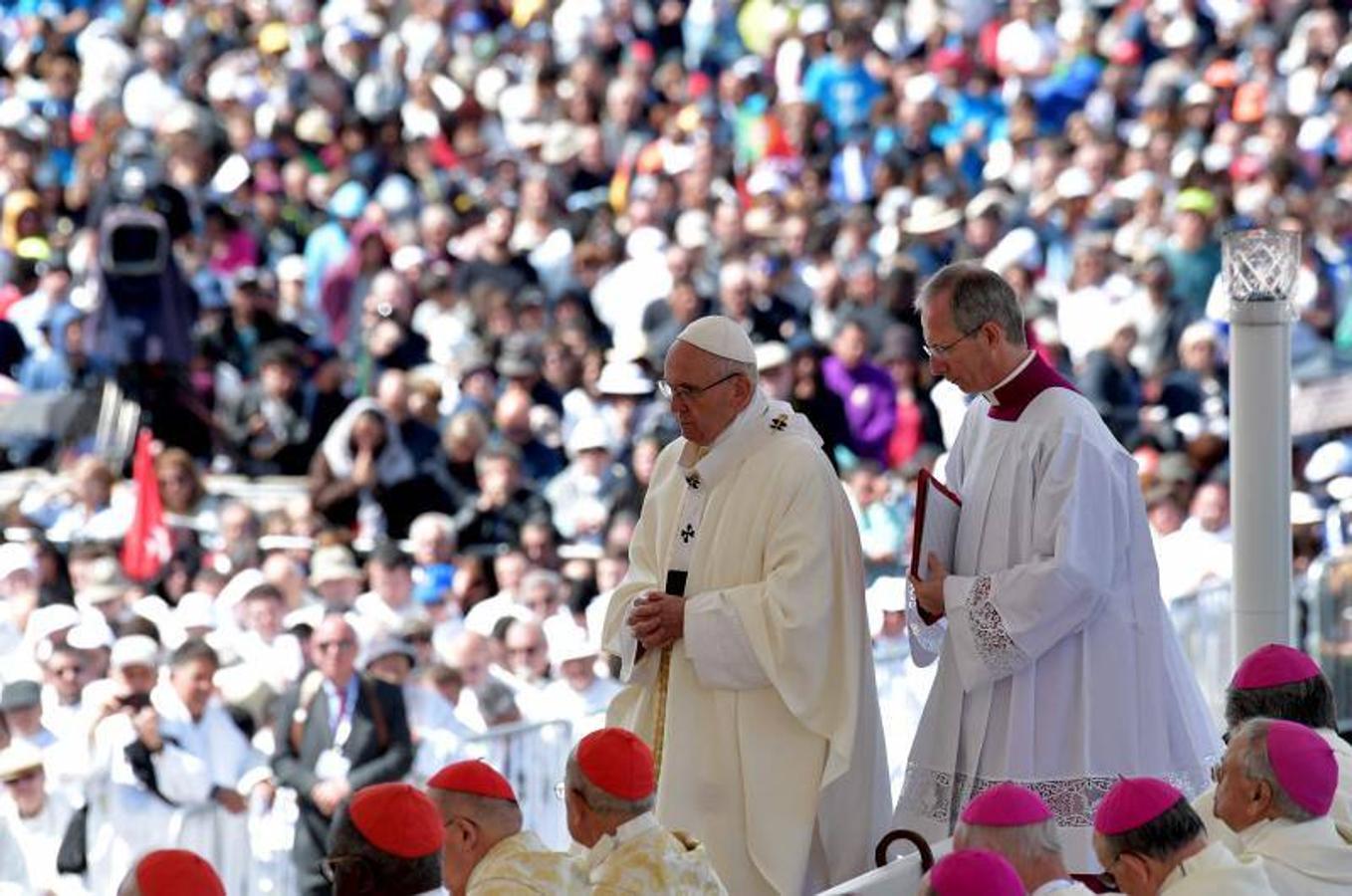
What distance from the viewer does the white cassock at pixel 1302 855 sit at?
597 cm

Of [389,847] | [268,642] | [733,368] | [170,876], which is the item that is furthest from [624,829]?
[268,642]

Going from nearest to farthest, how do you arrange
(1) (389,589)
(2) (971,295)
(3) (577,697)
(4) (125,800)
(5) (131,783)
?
(2) (971,295), (4) (125,800), (5) (131,783), (3) (577,697), (1) (389,589)

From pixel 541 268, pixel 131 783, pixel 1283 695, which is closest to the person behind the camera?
pixel 1283 695

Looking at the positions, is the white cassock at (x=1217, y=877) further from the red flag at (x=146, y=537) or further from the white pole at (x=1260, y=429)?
the red flag at (x=146, y=537)

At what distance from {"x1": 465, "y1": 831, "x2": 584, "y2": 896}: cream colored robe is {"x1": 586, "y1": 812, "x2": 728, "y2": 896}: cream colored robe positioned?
12 centimetres

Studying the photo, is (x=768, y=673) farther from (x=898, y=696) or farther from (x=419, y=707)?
(x=419, y=707)

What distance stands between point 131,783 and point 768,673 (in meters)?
4.31

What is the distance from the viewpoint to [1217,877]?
5.61 meters

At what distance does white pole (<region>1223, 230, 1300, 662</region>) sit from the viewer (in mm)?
→ 8367

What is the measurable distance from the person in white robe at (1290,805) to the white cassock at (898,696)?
15.0ft

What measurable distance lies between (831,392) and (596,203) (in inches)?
197

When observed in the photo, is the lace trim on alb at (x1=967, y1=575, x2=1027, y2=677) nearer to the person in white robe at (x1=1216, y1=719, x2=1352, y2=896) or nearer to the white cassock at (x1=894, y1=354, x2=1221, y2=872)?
the white cassock at (x1=894, y1=354, x2=1221, y2=872)

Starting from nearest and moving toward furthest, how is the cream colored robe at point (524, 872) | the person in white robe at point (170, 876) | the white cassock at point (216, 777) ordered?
the person in white robe at point (170, 876) → the cream colored robe at point (524, 872) → the white cassock at point (216, 777)

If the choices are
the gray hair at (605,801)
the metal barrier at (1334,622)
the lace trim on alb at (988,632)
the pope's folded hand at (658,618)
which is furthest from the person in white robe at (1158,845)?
the metal barrier at (1334,622)
